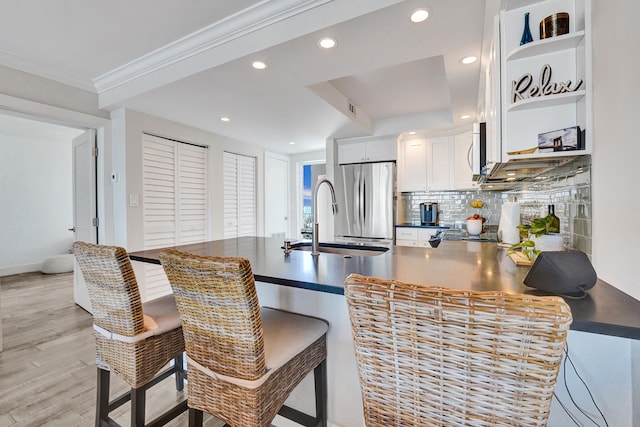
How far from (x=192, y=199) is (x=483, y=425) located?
389 cm

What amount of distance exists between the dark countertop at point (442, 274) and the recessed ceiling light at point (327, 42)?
53.9 inches

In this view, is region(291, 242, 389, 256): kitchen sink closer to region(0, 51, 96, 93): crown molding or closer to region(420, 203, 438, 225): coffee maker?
region(420, 203, 438, 225): coffee maker

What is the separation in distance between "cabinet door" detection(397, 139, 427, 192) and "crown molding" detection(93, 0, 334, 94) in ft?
9.33

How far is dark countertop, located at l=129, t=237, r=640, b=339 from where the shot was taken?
0.67 meters

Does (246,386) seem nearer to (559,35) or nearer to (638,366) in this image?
(638,366)

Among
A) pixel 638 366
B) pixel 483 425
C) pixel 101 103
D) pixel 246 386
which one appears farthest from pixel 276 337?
pixel 101 103

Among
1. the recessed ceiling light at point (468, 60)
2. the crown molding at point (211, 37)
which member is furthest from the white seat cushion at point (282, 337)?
the recessed ceiling light at point (468, 60)

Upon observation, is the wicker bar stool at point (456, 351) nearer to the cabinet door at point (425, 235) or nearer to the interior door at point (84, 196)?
the cabinet door at point (425, 235)

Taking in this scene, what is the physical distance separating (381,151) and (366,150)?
234 mm

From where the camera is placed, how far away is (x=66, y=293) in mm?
4047

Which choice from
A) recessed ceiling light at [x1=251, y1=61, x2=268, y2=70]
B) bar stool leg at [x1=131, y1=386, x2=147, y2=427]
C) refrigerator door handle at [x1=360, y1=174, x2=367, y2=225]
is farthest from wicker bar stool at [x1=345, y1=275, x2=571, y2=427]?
refrigerator door handle at [x1=360, y1=174, x2=367, y2=225]

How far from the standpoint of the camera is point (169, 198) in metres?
3.52

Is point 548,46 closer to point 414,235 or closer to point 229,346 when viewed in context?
point 229,346

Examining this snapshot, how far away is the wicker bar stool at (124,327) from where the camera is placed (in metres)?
1.16
